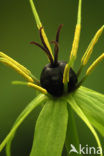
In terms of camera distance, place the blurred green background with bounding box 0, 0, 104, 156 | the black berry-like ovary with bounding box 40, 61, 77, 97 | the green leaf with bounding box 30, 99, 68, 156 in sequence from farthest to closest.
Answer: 1. the blurred green background with bounding box 0, 0, 104, 156
2. the black berry-like ovary with bounding box 40, 61, 77, 97
3. the green leaf with bounding box 30, 99, 68, 156

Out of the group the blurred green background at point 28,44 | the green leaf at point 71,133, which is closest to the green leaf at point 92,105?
the green leaf at point 71,133

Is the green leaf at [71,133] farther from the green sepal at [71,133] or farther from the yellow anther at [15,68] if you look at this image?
the yellow anther at [15,68]

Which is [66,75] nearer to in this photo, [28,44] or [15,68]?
[15,68]

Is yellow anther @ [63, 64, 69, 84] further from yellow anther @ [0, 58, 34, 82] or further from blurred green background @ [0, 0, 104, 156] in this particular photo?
blurred green background @ [0, 0, 104, 156]

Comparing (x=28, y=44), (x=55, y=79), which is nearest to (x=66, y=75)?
(x=55, y=79)

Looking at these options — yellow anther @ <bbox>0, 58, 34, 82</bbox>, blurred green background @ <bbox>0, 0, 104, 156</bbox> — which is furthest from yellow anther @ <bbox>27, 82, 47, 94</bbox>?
blurred green background @ <bbox>0, 0, 104, 156</bbox>

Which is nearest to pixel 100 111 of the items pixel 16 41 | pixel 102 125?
pixel 102 125
